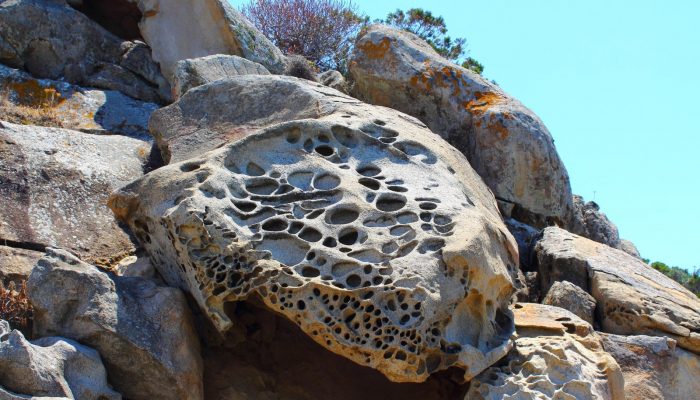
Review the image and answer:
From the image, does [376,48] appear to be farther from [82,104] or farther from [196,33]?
[82,104]

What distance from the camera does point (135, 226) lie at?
7.20m

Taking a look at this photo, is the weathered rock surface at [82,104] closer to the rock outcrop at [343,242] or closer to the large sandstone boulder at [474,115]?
the large sandstone boulder at [474,115]

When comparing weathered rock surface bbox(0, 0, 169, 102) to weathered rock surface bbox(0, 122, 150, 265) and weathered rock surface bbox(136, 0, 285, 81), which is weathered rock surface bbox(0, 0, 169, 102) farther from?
weathered rock surface bbox(0, 122, 150, 265)

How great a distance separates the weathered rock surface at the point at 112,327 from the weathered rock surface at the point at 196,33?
4.27 meters

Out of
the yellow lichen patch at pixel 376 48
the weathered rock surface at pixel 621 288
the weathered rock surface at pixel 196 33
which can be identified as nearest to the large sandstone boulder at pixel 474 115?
the yellow lichen patch at pixel 376 48

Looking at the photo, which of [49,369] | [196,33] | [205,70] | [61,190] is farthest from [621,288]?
[196,33]

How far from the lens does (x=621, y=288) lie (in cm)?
818

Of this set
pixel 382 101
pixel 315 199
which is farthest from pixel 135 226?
pixel 382 101

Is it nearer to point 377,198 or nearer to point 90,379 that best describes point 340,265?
point 377,198

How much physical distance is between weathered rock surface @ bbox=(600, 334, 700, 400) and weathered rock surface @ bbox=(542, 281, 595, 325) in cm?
28

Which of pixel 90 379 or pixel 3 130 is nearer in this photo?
pixel 90 379

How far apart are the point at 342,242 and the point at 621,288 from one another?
250cm

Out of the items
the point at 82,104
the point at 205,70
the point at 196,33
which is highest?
the point at 196,33

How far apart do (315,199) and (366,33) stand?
361 centimetres
